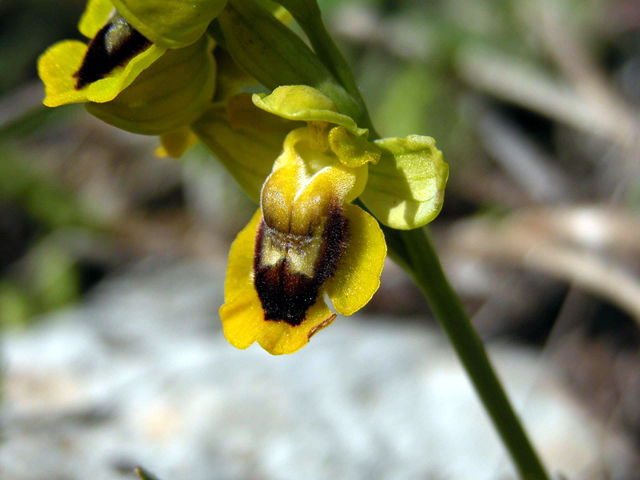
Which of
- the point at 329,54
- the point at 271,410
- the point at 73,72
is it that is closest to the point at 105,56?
the point at 73,72

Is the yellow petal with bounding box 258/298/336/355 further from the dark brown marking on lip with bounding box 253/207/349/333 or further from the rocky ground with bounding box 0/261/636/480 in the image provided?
the rocky ground with bounding box 0/261/636/480

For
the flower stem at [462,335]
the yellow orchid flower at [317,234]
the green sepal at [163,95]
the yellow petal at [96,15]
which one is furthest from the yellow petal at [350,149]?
the yellow petal at [96,15]

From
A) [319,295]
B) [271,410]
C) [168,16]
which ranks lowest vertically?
[271,410]

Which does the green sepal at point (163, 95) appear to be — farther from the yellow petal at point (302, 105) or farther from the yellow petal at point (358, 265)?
the yellow petal at point (358, 265)

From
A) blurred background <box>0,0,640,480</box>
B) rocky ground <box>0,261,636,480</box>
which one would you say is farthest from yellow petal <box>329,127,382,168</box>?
rocky ground <box>0,261,636,480</box>

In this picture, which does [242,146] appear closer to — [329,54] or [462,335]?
[329,54]

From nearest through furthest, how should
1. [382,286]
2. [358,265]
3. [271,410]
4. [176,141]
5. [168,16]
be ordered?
[168,16], [358,265], [176,141], [271,410], [382,286]

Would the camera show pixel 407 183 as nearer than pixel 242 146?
Yes

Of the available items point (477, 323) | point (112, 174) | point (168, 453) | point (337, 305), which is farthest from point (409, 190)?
point (112, 174)

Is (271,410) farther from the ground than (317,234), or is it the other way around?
(317,234)
